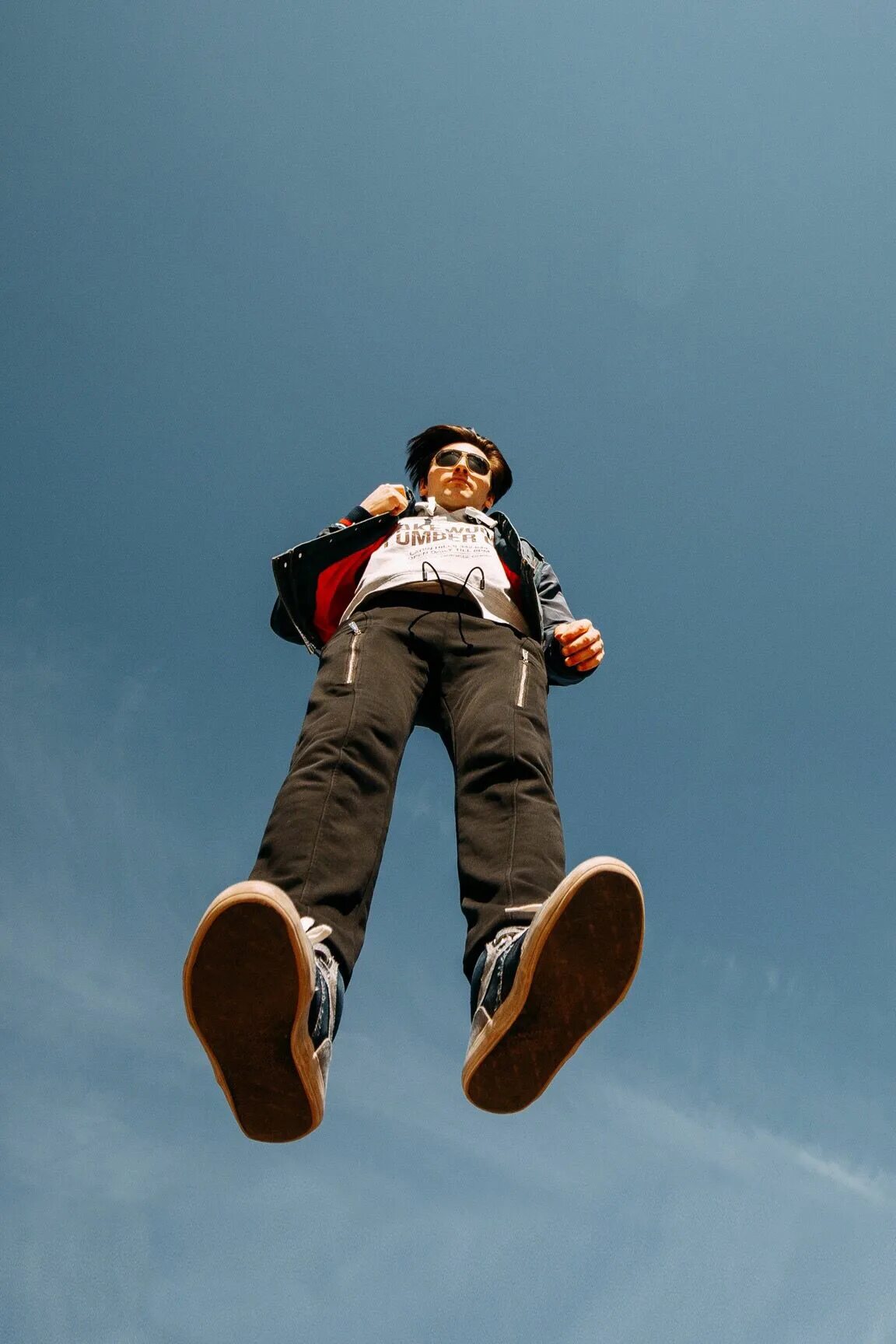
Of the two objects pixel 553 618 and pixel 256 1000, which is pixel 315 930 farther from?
pixel 553 618

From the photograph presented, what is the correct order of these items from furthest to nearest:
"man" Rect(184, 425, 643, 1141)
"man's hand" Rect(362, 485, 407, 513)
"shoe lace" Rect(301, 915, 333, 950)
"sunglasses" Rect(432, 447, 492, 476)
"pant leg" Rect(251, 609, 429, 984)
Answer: "sunglasses" Rect(432, 447, 492, 476) < "man's hand" Rect(362, 485, 407, 513) < "pant leg" Rect(251, 609, 429, 984) < "shoe lace" Rect(301, 915, 333, 950) < "man" Rect(184, 425, 643, 1141)

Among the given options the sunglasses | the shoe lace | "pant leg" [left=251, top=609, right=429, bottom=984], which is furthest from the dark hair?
the shoe lace

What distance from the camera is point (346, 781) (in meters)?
2.76

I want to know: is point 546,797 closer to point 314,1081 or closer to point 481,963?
point 481,963

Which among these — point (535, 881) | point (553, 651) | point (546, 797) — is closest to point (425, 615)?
point (553, 651)

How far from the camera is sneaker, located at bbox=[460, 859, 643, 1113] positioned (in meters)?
2.15

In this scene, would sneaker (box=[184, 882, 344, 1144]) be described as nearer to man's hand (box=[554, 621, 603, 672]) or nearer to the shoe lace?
the shoe lace

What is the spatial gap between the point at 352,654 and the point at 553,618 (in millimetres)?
958

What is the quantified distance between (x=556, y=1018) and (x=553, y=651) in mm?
1665

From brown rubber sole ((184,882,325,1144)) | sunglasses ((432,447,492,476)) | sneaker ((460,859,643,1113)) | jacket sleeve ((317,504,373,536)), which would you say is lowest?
brown rubber sole ((184,882,325,1144))

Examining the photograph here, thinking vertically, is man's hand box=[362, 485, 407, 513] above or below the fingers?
above

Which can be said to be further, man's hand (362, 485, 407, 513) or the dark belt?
man's hand (362, 485, 407, 513)

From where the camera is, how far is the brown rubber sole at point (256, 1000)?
2.03m

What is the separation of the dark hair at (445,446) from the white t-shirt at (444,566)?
1.15 metres
